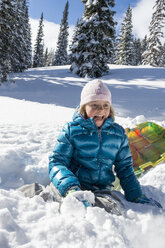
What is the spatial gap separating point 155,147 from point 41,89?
8804 millimetres

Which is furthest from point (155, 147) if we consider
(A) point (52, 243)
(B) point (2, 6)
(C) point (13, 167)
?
(B) point (2, 6)

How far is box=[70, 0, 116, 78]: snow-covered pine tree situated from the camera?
47.8 ft

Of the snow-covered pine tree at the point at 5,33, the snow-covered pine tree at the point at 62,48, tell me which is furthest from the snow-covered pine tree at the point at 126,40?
the snow-covered pine tree at the point at 5,33

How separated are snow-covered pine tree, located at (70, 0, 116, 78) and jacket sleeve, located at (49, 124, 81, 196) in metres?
13.0

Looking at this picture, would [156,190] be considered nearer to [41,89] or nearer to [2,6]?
[41,89]

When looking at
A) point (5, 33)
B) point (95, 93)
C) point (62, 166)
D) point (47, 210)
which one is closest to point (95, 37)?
point (5, 33)

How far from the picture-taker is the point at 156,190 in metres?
2.47

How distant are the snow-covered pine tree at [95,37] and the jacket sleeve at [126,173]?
12.9 m

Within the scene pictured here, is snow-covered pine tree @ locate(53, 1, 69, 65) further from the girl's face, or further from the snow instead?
the girl's face

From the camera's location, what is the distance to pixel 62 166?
1967 mm

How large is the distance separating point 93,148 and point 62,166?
39 cm

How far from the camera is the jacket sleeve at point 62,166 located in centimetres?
179

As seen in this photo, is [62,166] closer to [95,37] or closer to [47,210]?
[47,210]

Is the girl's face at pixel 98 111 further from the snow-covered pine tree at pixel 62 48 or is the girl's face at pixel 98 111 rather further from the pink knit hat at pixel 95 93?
the snow-covered pine tree at pixel 62 48
